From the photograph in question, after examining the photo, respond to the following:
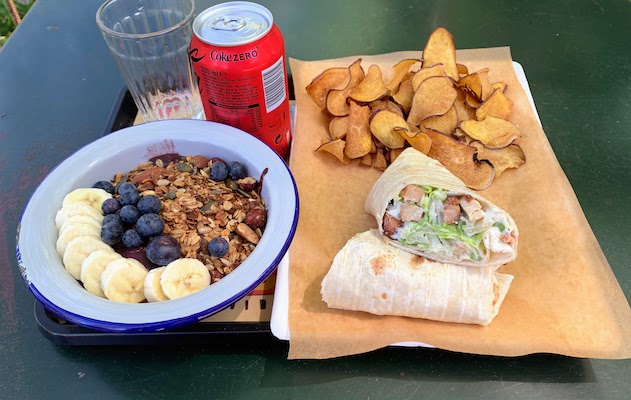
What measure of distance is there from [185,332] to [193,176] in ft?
1.59

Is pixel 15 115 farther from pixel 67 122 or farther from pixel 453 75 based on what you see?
pixel 453 75

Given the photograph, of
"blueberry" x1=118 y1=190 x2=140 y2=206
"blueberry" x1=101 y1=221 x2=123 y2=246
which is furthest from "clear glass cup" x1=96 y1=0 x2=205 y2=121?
"blueberry" x1=101 y1=221 x2=123 y2=246

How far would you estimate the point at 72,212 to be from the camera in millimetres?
1281

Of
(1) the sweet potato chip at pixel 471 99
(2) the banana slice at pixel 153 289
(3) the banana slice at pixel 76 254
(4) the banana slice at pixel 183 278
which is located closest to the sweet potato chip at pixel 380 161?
(1) the sweet potato chip at pixel 471 99

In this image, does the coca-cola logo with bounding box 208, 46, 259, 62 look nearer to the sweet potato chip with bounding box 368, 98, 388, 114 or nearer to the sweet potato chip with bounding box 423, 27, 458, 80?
the sweet potato chip with bounding box 368, 98, 388, 114

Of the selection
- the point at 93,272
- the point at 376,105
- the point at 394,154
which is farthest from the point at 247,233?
the point at 376,105

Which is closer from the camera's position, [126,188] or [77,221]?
[77,221]

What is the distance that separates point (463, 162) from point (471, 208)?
0.85 feet

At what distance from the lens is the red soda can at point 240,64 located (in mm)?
1335

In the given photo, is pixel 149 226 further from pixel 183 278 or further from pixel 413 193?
pixel 413 193

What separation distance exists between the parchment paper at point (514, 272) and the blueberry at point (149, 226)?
0.37 m

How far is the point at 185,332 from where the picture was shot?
46.9 inches

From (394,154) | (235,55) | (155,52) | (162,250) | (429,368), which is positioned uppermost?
(235,55)

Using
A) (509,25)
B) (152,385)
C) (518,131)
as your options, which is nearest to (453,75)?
(518,131)
